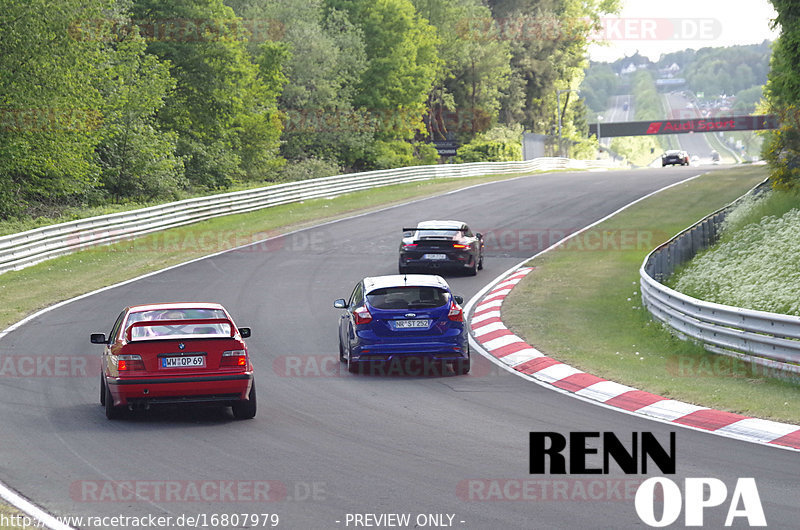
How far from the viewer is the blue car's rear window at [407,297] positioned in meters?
15.1

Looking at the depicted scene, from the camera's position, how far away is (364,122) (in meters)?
67.0

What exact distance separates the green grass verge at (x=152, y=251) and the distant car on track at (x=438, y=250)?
6.99 meters

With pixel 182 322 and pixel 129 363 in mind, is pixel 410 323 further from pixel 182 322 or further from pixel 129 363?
pixel 129 363

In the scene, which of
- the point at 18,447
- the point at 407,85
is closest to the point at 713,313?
the point at 18,447

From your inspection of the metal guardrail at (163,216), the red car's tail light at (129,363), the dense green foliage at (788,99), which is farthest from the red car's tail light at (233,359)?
the dense green foliage at (788,99)

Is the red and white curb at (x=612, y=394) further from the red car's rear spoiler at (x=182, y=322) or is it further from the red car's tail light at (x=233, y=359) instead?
the red car's rear spoiler at (x=182, y=322)

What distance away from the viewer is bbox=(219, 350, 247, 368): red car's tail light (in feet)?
38.1

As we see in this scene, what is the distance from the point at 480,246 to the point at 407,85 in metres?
48.6

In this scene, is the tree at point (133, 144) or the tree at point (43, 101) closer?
the tree at point (43, 101)

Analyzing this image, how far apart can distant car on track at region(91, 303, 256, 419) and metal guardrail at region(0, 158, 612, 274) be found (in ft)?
53.3

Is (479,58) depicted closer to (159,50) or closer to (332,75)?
(332,75)

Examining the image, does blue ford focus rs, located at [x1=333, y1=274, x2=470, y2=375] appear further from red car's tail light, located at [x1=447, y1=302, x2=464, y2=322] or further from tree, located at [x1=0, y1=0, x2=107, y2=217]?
tree, located at [x1=0, y1=0, x2=107, y2=217]

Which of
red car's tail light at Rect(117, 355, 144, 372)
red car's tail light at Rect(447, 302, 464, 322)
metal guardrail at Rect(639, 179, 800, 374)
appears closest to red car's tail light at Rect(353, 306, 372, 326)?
red car's tail light at Rect(447, 302, 464, 322)

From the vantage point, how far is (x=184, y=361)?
11562 mm
